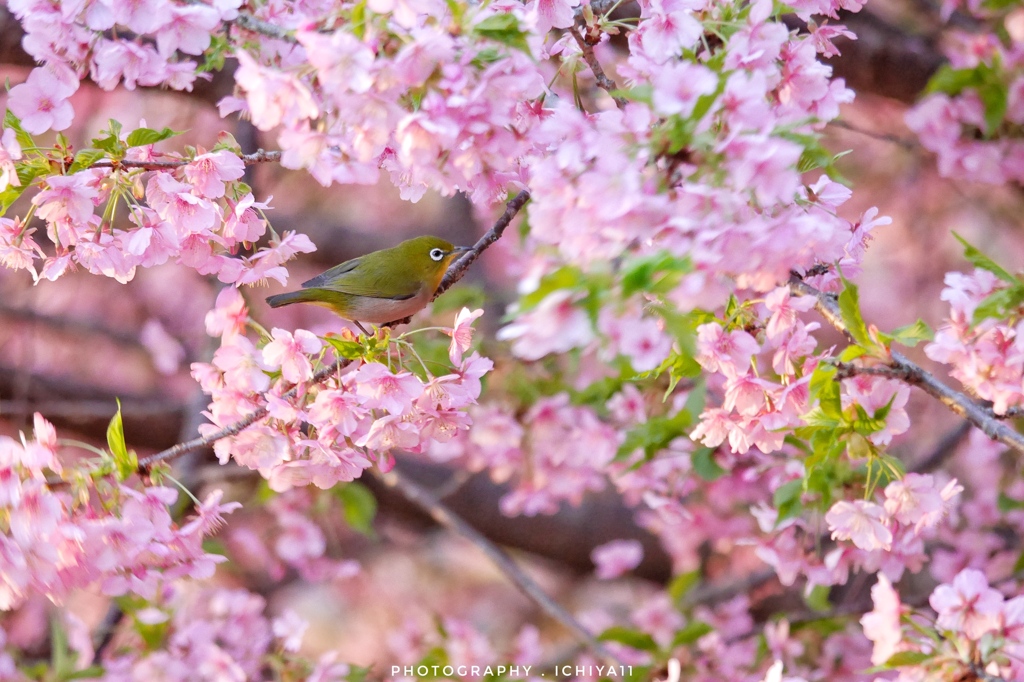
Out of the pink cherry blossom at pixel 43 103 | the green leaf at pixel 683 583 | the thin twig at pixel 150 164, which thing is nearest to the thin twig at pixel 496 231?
the thin twig at pixel 150 164

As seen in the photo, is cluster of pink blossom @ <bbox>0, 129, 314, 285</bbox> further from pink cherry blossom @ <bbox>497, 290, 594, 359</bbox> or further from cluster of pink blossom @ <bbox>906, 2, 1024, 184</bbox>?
cluster of pink blossom @ <bbox>906, 2, 1024, 184</bbox>

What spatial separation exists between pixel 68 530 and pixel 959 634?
68.3 inches

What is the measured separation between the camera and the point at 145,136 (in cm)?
194

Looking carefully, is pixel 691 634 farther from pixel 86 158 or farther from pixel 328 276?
pixel 86 158

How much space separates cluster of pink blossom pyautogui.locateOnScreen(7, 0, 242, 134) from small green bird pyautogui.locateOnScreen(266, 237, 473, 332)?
1256 millimetres

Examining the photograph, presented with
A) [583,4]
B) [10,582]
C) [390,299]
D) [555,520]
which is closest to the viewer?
[10,582]

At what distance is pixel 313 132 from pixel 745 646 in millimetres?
2955

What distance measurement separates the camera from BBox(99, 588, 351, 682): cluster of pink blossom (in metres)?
3.09

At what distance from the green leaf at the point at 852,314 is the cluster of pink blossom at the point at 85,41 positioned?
1.35 metres

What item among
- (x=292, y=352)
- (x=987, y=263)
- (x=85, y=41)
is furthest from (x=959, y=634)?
(x=85, y=41)

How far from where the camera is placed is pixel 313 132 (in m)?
1.66

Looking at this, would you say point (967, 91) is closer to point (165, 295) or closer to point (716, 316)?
point (716, 316)

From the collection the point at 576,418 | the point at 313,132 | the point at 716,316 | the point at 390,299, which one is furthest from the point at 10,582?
the point at 576,418

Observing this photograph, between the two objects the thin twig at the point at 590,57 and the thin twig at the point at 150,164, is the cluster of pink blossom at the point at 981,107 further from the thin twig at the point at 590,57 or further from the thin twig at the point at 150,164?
the thin twig at the point at 150,164
